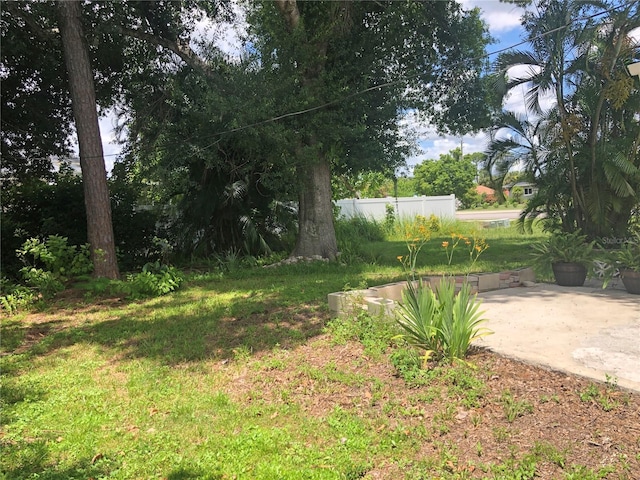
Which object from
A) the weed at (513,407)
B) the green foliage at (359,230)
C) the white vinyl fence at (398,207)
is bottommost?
the weed at (513,407)

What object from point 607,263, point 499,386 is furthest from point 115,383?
point 607,263

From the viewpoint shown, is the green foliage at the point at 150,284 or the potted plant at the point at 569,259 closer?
the potted plant at the point at 569,259

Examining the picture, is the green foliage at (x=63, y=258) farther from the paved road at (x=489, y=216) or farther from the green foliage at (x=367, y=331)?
the paved road at (x=489, y=216)

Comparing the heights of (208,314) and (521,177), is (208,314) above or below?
below

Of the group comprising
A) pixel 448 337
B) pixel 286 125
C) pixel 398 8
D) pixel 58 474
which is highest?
pixel 398 8

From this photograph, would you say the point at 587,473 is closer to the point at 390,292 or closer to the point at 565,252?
the point at 390,292

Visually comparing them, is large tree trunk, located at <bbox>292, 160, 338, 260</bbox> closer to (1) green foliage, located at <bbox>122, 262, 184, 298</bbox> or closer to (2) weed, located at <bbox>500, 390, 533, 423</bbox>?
(1) green foliage, located at <bbox>122, 262, 184, 298</bbox>

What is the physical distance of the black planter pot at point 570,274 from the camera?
6.69 meters

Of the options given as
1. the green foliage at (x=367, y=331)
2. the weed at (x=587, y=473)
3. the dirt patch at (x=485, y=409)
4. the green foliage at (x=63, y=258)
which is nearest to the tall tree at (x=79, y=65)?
the green foliage at (x=63, y=258)

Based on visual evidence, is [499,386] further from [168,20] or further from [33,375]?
[168,20]

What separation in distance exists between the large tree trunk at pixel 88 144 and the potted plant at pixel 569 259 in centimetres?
717

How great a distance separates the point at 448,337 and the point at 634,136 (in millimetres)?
6762

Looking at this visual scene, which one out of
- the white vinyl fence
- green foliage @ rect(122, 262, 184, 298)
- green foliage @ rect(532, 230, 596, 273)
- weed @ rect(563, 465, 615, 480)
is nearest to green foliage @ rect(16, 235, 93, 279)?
green foliage @ rect(122, 262, 184, 298)

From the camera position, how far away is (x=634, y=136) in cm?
807
